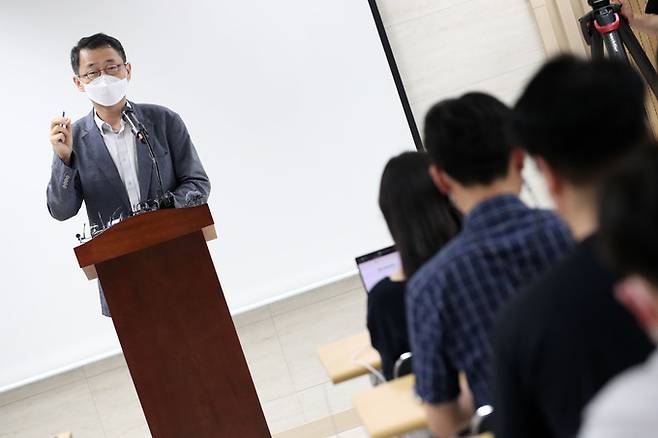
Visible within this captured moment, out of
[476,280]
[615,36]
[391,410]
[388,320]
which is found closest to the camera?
[476,280]

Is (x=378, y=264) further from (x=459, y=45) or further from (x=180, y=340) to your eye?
(x=459, y=45)

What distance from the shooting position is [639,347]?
1.32 m

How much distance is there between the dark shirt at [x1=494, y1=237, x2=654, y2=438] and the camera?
1.30 m

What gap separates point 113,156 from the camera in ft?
13.5

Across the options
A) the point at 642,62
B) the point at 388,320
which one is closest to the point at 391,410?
the point at 388,320

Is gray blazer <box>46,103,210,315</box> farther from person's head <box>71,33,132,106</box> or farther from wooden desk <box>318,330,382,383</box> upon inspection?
wooden desk <box>318,330,382,383</box>

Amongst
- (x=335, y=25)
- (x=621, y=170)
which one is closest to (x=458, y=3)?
(x=335, y=25)

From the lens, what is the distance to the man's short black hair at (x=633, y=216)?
3.01 feet

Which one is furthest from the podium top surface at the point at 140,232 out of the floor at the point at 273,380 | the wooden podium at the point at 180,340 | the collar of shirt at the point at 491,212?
the floor at the point at 273,380

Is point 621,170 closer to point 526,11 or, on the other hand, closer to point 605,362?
point 605,362

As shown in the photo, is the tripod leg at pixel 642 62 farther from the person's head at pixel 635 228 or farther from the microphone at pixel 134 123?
the person's head at pixel 635 228

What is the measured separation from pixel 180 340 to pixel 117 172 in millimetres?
827

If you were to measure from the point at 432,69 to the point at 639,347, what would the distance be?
15.1ft

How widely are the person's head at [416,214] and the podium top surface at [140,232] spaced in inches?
49.2
